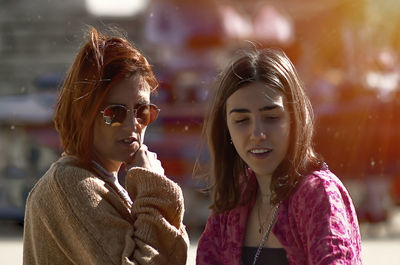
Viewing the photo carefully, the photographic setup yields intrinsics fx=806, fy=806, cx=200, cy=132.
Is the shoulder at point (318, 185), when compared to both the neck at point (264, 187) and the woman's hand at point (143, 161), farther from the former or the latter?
the woman's hand at point (143, 161)

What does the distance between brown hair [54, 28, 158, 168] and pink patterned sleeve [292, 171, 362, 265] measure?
1.77 feet

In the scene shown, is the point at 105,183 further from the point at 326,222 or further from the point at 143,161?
the point at 326,222

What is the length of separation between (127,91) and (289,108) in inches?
16.4

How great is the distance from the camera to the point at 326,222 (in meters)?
1.67

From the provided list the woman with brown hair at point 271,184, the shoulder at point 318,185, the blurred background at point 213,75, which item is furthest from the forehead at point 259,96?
the blurred background at point 213,75

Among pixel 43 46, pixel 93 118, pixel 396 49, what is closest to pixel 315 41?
pixel 396 49

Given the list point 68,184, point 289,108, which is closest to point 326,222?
point 289,108

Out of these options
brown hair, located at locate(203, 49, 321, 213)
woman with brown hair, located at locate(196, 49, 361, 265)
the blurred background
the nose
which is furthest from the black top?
the blurred background

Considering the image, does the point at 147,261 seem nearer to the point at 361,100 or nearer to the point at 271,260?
the point at 271,260

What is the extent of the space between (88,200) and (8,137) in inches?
211

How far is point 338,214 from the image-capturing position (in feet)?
5.52

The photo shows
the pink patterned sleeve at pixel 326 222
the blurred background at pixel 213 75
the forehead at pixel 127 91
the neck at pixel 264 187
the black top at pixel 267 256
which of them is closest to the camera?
the pink patterned sleeve at pixel 326 222

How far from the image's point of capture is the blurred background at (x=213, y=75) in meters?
6.20

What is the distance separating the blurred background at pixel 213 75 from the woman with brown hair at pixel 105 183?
12.2 ft
